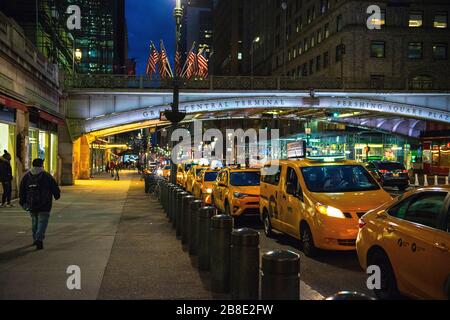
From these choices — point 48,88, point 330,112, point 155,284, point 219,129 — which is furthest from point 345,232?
point 219,129

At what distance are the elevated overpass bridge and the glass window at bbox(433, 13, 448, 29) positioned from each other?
21313 millimetres

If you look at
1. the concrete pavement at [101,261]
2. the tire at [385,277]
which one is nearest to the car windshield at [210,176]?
the concrete pavement at [101,261]

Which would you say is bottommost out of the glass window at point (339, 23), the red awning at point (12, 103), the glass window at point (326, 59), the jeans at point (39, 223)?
the jeans at point (39, 223)

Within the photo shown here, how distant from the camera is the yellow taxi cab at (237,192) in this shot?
555 inches

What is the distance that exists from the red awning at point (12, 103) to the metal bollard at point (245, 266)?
501 inches

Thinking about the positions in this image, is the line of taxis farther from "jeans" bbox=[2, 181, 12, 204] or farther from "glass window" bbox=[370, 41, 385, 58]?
"glass window" bbox=[370, 41, 385, 58]

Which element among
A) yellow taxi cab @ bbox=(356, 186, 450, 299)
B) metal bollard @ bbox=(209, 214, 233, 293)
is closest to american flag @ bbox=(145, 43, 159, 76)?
metal bollard @ bbox=(209, 214, 233, 293)

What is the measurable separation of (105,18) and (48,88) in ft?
211

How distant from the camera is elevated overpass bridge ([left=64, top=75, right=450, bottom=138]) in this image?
3338cm

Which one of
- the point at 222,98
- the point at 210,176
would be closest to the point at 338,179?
the point at 210,176

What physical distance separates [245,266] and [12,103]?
14.1 m

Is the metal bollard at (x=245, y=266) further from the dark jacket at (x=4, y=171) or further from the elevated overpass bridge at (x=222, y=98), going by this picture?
the elevated overpass bridge at (x=222, y=98)

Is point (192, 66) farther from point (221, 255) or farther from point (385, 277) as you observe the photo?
point (385, 277)

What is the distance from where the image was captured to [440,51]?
186ft
